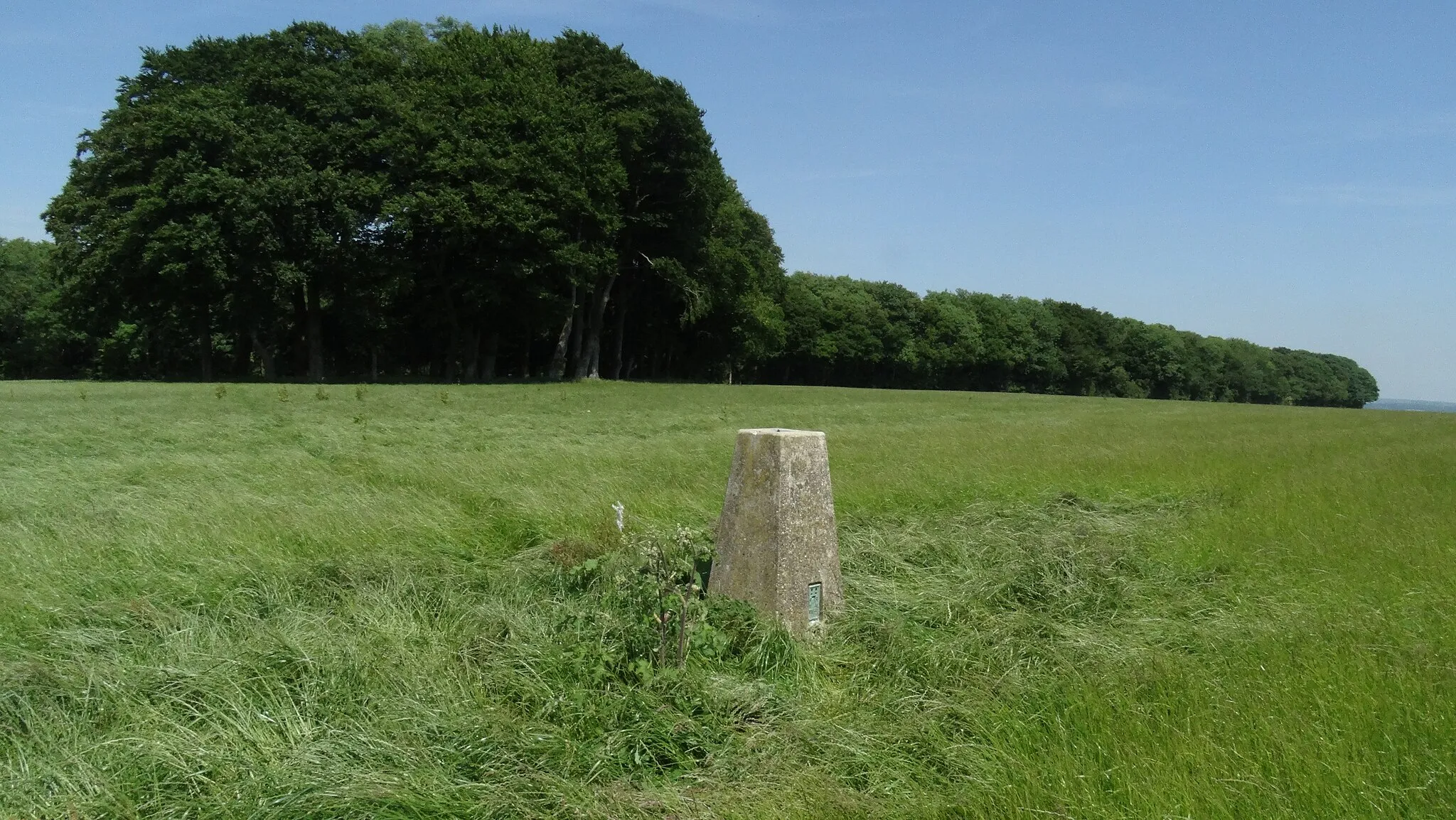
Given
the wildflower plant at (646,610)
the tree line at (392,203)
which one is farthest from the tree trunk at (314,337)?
the wildflower plant at (646,610)

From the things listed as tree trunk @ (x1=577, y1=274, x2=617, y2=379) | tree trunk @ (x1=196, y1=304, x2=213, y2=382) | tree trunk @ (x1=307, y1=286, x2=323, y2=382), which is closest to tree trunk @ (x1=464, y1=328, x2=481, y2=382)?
tree trunk @ (x1=577, y1=274, x2=617, y2=379)

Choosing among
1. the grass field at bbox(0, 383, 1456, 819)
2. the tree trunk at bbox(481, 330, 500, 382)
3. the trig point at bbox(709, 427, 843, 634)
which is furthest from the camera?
the tree trunk at bbox(481, 330, 500, 382)

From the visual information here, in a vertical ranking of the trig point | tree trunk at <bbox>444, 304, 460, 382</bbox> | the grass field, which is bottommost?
the grass field

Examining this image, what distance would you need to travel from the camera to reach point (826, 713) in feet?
14.2

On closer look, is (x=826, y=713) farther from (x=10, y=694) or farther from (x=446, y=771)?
(x=10, y=694)

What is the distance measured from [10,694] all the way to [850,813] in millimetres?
3857

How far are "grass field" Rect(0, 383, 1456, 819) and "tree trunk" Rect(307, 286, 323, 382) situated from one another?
109ft

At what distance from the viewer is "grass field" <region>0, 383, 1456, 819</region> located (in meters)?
3.50

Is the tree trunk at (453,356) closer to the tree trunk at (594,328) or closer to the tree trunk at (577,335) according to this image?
the tree trunk at (577,335)

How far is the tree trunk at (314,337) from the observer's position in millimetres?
41750

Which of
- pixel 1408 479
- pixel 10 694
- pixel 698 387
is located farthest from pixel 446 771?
pixel 698 387

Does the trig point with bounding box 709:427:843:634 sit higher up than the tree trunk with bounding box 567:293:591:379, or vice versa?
the tree trunk with bounding box 567:293:591:379

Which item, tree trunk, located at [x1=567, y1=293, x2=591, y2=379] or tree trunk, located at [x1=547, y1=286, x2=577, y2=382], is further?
tree trunk, located at [x1=567, y1=293, x2=591, y2=379]

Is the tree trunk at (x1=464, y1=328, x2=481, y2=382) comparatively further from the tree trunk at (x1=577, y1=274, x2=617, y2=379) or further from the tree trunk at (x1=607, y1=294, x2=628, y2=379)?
the tree trunk at (x1=607, y1=294, x2=628, y2=379)
